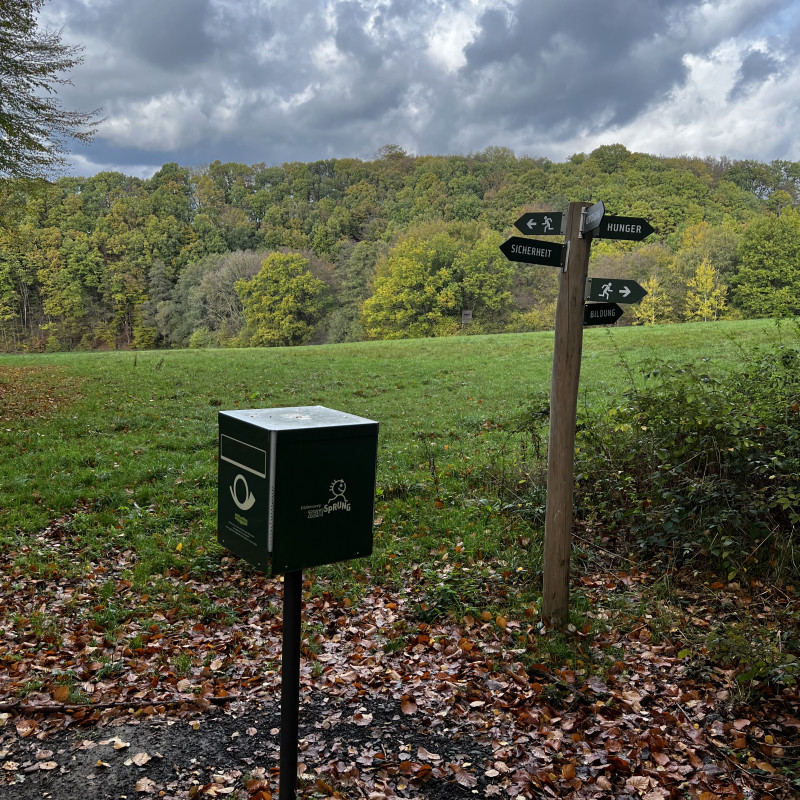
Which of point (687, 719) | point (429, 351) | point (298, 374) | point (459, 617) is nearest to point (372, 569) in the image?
point (459, 617)

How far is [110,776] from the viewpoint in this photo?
11.4 ft

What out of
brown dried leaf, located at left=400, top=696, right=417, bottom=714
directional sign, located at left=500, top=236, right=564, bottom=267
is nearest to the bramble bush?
directional sign, located at left=500, top=236, right=564, bottom=267

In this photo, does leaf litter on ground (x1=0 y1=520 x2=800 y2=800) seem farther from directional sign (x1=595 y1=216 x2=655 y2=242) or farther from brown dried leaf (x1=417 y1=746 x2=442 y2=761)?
directional sign (x1=595 y1=216 x2=655 y2=242)

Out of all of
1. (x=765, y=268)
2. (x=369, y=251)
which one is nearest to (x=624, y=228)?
(x=765, y=268)

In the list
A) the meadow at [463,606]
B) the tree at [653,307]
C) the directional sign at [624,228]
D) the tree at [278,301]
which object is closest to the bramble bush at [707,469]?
the meadow at [463,606]

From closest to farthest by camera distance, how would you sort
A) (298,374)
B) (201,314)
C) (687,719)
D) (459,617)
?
(687,719), (459,617), (298,374), (201,314)

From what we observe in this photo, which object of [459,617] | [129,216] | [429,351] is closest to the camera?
[459,617]

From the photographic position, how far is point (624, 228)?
15.3ft

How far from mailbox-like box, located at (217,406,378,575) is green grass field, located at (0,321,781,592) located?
3.88 metres

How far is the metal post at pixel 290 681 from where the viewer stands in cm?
267

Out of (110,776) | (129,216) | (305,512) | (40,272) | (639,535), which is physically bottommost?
(110,776)

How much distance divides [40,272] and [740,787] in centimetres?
6461

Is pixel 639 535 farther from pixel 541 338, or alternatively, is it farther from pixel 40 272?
pixel 40 272

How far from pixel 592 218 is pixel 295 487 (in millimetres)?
3052
